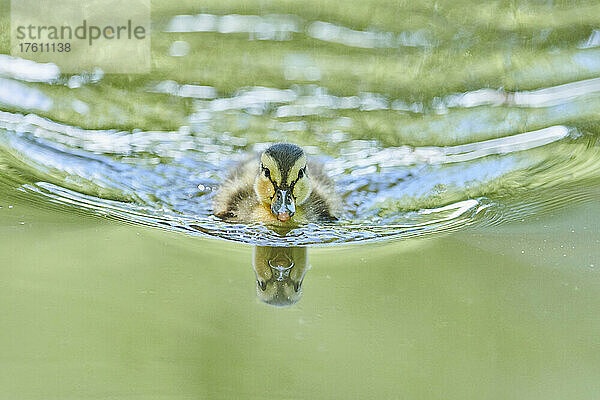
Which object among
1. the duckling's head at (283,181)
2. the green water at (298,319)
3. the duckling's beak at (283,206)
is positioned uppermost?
the duckling's head at (283,181)

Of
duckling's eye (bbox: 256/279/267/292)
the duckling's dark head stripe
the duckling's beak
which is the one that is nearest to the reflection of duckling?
duckling's eye (bbox: 256/279/267/292)

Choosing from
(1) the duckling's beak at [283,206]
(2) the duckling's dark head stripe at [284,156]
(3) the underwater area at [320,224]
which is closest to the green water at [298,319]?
(3) the underwater area at [320,224]

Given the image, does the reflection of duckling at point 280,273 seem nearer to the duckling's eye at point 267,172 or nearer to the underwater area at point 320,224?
the underwater area at point 320,224

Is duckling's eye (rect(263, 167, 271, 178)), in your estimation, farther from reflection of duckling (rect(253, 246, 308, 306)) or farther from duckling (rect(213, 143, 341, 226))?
reflection of duckling (rect(253, 246, 308, 306))

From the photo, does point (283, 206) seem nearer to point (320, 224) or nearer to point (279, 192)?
point (279, 192)

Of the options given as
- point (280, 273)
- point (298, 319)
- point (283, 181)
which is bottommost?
point (298, 319)

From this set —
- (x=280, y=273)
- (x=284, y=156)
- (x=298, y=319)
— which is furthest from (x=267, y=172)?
(x=298, y=319)
